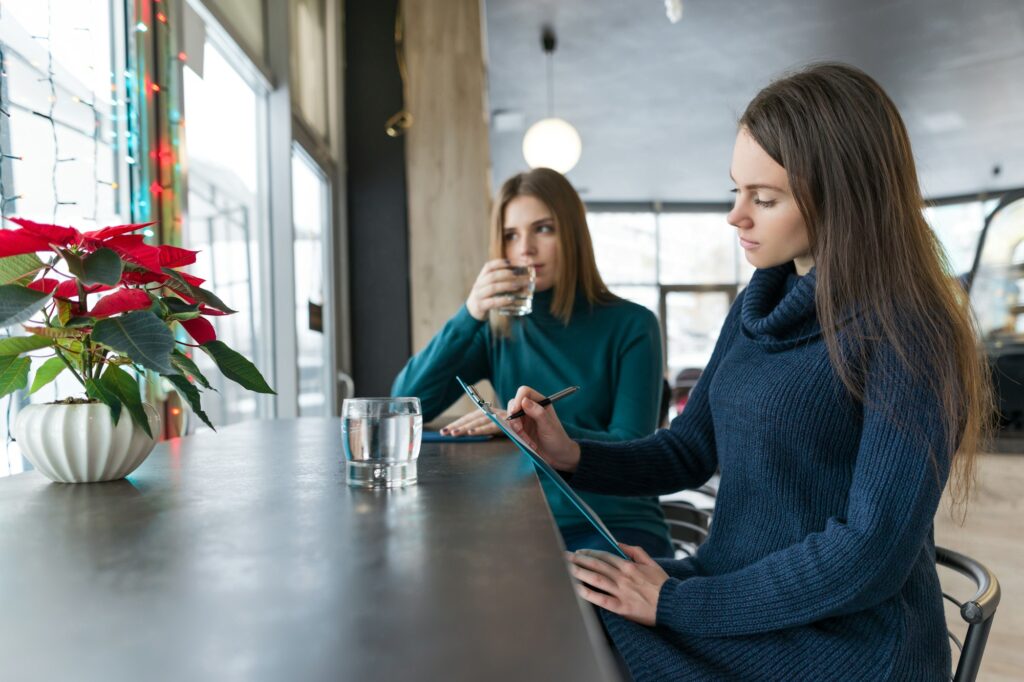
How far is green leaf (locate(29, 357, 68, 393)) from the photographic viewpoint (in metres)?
0.96

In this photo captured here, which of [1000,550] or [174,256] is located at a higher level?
[174,256]

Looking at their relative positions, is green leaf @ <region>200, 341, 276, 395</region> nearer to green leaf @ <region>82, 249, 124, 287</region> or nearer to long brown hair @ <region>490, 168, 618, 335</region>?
green leaf @ <region>82, 249, 124, 287</region>

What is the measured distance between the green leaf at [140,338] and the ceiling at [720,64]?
375 cm

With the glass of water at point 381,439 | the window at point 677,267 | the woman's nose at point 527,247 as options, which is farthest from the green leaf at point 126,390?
the window at point 677,267

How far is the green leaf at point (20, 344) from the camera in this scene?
33.5 inches

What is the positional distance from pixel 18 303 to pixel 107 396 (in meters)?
0.17

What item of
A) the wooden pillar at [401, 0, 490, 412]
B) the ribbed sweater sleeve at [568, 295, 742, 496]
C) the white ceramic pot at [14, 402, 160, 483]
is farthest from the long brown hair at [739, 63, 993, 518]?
the wooden pillar at [401, 0, 490, 412]

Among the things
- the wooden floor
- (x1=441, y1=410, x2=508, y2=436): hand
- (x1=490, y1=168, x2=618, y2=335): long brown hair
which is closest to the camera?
(x1=441, y1=410, x2=508, y2=436): hand

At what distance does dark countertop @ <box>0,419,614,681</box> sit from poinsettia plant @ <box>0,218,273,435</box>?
119mm

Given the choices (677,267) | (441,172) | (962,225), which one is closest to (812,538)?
(441,172)

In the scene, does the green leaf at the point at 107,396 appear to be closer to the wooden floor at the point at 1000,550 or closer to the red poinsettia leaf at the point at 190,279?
the red poinsettia leaf at the point at 190,279

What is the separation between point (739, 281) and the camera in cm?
1238

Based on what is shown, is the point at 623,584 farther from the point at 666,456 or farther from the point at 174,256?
the point at 174,256

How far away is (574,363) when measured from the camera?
5.79 feet
